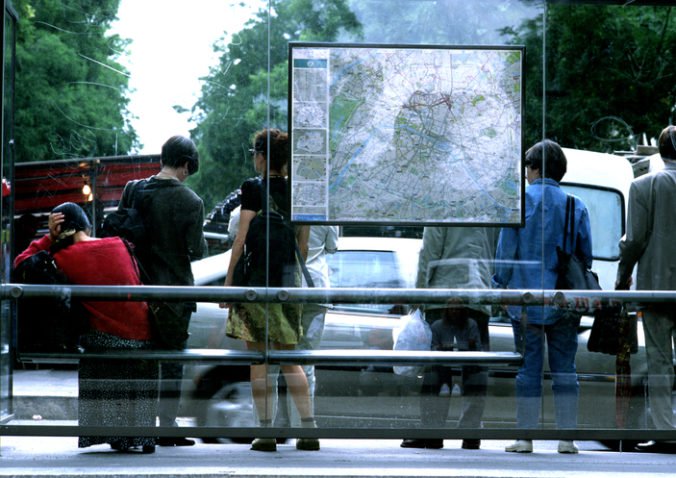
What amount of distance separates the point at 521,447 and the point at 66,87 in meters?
3.40

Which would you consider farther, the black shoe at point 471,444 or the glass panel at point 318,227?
the black shoe at point 471,444

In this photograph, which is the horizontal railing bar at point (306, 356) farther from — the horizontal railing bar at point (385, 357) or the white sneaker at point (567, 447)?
the white sneaker at point (567, 447)

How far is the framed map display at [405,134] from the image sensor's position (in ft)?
23.9

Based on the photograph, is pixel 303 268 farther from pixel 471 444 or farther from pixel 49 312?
pixel 471 444

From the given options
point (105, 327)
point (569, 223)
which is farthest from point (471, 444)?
point (105, 327)

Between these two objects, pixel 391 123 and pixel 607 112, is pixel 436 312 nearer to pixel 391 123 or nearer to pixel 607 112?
pixel 391 123

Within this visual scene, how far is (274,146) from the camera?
24.0 feet

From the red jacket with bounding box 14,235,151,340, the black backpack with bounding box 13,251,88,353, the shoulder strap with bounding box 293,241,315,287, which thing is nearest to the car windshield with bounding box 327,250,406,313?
the shoulder strap with bounding box 293,241,315,287

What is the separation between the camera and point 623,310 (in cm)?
741

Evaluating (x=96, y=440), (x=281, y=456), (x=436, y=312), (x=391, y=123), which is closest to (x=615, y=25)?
(x=391, y=123)

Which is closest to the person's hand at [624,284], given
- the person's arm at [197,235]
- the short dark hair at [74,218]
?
the person's arm at [197,235]

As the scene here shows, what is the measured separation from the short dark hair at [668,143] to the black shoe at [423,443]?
2204mm

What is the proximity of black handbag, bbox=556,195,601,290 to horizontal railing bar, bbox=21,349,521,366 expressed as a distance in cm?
52

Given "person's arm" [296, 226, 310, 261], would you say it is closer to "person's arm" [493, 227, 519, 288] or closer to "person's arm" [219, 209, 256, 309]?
"person's arm" [219, 209, 256, 309]
